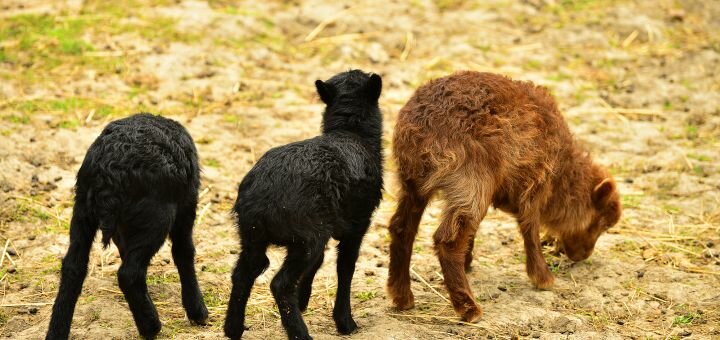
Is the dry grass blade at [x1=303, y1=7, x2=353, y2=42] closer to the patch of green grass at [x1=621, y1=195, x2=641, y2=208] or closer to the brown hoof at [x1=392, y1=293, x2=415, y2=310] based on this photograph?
the patch of green grass at [x1=621, y1=195, x2=641, y2=208]

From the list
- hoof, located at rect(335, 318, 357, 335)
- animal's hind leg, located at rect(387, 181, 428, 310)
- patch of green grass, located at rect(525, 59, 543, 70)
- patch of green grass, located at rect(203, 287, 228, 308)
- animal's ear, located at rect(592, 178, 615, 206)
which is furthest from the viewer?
patch of green grass, located at rect(525, 59, 543, 70)

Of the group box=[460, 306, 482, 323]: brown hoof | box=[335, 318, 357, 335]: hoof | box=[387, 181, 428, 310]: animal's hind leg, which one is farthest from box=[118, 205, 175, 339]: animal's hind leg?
box=[460, 306, 482, 323]: brown hoof

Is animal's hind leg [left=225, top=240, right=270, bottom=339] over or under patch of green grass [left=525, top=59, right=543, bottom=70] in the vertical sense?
over

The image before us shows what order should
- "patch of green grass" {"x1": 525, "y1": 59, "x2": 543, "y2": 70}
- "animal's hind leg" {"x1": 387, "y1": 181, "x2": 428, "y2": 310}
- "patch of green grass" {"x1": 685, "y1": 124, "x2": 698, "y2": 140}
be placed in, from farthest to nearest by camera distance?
"patch of green grass" {"x1": 525, "y1": 59, "x2": 543, "y2": 70} → "patch of green grass" {"x1": 685, "y1": 124, "x2": 698, "y2": 140} → "animal's hind leg" {"x1": 387, "y1": 181, "x2": 428, "y2": 310}

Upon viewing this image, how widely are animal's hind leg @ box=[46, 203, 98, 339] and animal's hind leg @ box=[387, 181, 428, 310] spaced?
7.81ft

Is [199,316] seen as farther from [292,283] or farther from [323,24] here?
[323,24]

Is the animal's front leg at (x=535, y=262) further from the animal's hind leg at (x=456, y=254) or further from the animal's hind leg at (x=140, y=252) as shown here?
the animal's hind leg at (x=140, y=252)

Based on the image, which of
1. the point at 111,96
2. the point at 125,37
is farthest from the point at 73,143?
the point at 125,37

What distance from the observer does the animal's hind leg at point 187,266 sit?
641 cm

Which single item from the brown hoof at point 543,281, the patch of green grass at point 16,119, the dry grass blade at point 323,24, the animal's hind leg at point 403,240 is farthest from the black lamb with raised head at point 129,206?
the dry grass blade at point 323,24

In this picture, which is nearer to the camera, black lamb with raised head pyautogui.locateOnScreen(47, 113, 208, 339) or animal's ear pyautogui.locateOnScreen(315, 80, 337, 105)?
black lamb with raised head pyautogui.locateOnScreen(47, 113, 208, 339)

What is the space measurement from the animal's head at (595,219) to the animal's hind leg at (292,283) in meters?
3.18

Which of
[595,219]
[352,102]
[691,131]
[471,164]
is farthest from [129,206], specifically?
[691,131]

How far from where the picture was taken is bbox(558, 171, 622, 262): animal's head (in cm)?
811
